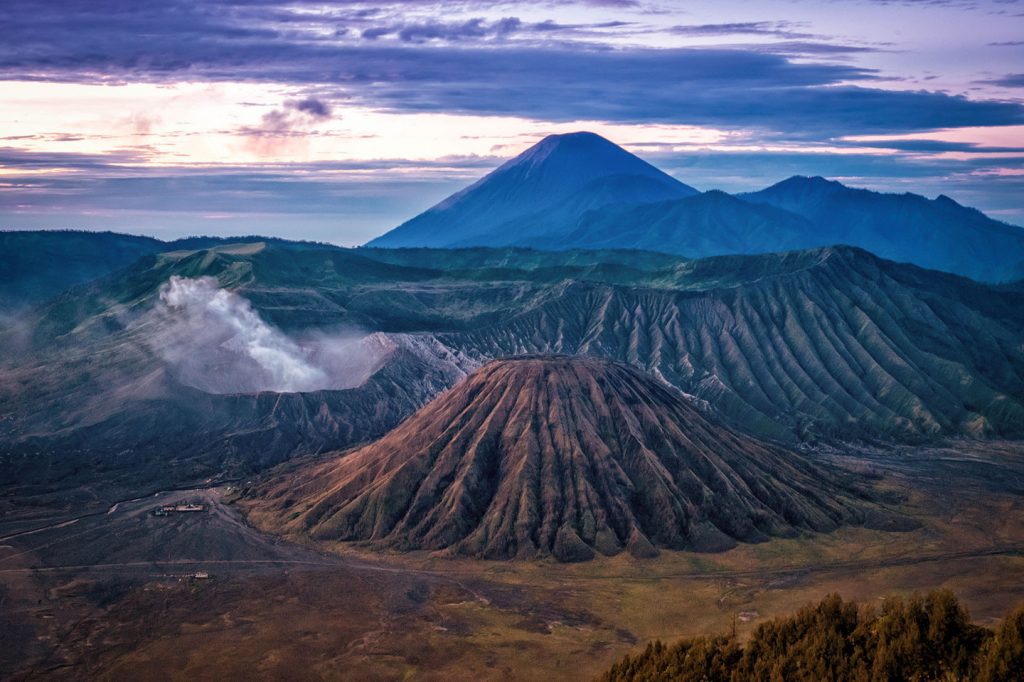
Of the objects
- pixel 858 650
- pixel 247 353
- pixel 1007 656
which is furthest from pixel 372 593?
pixel 247 353

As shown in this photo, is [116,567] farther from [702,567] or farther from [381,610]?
[702,567]

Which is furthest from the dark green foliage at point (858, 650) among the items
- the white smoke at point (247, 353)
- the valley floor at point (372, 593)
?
the white smoke at point (247, 353)

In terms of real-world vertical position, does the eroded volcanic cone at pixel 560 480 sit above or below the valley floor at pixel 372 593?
above

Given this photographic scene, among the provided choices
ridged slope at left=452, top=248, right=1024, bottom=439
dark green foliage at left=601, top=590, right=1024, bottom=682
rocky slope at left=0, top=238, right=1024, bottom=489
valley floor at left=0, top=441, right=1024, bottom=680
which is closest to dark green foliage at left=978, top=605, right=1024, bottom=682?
dark green foliage at left=601, top=590, right=1024, bottom=682

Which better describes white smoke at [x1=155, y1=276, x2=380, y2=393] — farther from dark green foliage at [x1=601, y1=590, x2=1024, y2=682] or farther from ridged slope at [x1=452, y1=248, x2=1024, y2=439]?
dark green foliage at [x1=601, y1=590, x2=1024, y2=682]

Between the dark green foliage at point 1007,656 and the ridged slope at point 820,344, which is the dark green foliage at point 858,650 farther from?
the ridged slope at point 820,344

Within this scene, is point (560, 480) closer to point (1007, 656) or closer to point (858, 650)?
point (858, 650)

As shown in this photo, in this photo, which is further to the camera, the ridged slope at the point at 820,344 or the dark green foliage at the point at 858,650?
the ridged slope at the point at 820,344
